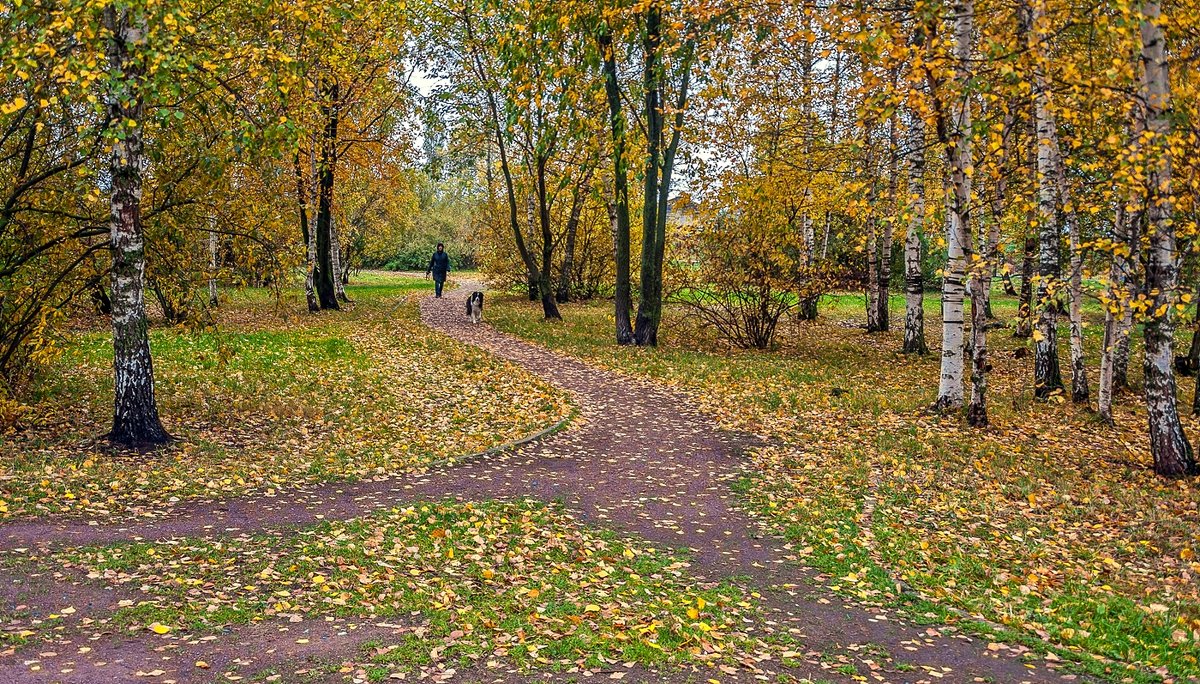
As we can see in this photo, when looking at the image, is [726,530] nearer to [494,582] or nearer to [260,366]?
[494,582]

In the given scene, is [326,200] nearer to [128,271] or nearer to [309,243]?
[309,243]

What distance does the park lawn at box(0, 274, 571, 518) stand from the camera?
887 centimetres

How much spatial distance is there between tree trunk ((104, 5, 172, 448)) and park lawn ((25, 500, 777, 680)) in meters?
3.47

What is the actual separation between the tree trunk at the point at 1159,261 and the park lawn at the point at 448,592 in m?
5.67

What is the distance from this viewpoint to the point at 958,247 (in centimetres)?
1228

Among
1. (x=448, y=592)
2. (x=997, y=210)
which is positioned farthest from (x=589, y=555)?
(x=997, y=210)

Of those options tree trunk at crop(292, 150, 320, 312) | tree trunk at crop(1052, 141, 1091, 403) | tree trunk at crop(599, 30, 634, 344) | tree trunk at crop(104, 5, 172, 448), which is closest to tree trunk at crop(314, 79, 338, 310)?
tree trunk at crop(292, 150, 320, 312)

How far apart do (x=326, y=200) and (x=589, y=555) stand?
2210cm

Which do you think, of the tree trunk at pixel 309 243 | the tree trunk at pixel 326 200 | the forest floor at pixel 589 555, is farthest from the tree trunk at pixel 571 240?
the forest floor at pixel 589 555

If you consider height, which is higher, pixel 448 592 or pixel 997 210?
pixel 997 210

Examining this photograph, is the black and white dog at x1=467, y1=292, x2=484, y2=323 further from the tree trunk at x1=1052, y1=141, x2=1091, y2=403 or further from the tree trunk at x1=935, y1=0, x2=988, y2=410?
the tree trunk at x1=1052, y1=141, x2=1091, y2=403

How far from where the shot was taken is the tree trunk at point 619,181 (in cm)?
1761

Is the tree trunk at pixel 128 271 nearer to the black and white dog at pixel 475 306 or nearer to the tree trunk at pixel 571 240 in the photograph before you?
the black and white dog at pixel 475 306

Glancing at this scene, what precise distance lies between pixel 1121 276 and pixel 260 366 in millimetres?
14664
